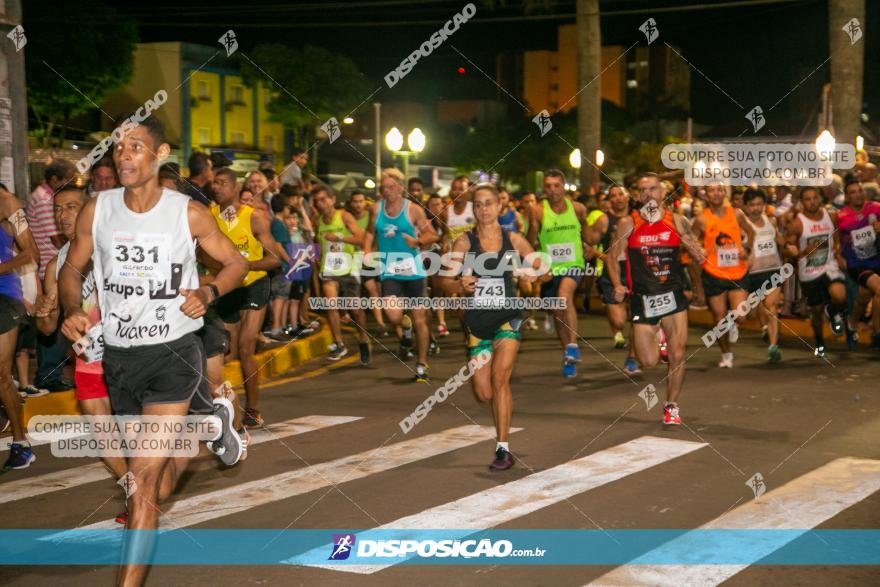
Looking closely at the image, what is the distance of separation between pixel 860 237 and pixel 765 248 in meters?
1.17

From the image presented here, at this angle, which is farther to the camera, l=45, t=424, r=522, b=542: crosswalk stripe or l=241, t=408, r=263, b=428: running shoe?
l=241, t=408, r=263, b=428: running shoe

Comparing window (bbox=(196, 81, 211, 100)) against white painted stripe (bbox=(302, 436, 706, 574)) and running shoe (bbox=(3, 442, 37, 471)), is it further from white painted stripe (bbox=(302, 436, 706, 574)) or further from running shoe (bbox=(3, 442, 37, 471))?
white painted stripe (bbox=(302, 436, 706, 574))

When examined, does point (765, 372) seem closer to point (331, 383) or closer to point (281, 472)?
point (331, 383)

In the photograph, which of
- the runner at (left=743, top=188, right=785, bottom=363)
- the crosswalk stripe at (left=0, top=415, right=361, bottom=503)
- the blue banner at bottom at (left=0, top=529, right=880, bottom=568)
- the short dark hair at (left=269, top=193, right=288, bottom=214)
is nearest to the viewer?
the blue banner at bottom at (left=0, top=529, right=880, bottom=568)

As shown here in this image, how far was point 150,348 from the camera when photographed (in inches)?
189

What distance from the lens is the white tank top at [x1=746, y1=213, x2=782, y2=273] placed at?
1256cm

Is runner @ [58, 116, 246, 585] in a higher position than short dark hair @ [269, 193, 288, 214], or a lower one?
lower

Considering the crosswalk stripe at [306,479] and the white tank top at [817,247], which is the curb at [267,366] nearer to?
the crosswalk stripe at [306,479]

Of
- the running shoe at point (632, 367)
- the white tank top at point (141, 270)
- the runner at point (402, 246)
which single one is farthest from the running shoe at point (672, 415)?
the white tank top at point (141, 270)

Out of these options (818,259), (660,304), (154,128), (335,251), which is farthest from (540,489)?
(818,259)

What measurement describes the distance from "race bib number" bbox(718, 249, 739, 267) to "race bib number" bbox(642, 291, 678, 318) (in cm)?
290

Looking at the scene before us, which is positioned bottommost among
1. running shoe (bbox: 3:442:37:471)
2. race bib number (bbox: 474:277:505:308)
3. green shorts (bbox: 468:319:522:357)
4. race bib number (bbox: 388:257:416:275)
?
running shoe (bbox: 3:442:37:471)

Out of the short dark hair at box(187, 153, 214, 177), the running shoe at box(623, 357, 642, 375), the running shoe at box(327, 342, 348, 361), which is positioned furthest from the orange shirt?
the short dark hair at box(187, 153, 214, 177)

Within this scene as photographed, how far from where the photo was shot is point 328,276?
1317cm
